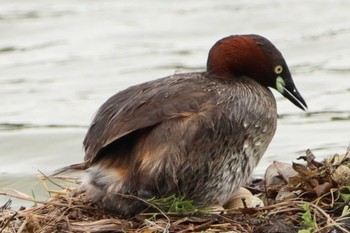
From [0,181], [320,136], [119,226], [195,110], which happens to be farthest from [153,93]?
[320,136]

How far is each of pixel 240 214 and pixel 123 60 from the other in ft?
31.1

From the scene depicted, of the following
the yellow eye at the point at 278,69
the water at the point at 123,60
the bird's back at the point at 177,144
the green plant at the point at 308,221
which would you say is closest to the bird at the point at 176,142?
the bird's back at the point at 177,144

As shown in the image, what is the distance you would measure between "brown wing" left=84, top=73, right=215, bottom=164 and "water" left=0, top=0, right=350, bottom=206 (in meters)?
3.45

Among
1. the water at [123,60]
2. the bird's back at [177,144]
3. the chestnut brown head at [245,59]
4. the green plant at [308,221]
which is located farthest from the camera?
the water at [123,60]

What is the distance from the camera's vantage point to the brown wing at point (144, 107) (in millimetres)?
6562

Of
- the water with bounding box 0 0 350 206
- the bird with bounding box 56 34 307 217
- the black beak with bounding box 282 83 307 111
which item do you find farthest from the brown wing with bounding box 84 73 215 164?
the water with bounding box 0 0 350 206

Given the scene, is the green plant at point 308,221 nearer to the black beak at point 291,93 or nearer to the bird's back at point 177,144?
the bird's back at point 177,144

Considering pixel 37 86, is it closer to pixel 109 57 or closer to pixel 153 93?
pixel 109 57

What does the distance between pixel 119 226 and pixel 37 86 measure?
27.2ft

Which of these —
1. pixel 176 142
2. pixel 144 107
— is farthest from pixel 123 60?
pixel 176 142

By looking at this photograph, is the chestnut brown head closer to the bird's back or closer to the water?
the bird's back

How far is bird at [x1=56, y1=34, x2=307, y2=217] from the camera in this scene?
21.4 ft

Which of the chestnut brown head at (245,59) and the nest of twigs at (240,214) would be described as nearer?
the nest of twigs at (240,214)

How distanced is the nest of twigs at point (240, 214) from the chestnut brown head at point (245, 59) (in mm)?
576
